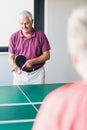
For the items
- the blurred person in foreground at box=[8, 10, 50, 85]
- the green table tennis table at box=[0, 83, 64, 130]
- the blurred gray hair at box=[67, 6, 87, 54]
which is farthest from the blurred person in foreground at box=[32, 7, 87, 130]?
the blurred person in foreground at box=[8, 10, 50, 85]

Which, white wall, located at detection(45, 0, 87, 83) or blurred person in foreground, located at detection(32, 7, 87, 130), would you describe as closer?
blurred person in foreground, located at detection(32, 7, 87, 130)

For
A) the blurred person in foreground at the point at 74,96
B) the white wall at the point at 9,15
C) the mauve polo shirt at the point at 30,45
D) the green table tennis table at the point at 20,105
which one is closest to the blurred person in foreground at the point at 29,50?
the mauve polo shirt at the point at 30,45

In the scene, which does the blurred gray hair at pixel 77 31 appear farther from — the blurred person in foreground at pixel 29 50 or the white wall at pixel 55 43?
the white wall at pixel 55 43

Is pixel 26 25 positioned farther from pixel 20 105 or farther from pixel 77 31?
pixel 77 31

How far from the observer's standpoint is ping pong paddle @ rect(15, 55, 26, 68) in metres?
4.01

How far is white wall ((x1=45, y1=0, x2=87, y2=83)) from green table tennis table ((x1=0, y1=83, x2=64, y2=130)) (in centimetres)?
221

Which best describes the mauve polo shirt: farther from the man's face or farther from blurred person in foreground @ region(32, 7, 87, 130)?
blurred person in foreground @ region(32, 7, 87, 130)

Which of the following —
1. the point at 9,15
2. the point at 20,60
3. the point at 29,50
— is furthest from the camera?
the point at 9,15

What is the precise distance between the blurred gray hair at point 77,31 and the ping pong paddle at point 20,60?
3.41 m

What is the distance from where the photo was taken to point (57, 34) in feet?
19.7

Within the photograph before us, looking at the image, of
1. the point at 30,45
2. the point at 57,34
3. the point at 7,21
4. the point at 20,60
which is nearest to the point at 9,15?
the point at 7,21

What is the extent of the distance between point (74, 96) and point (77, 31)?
0.11 m

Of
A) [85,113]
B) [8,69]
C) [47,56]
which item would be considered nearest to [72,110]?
[85,113]

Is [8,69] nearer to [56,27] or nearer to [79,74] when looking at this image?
[56,27]
